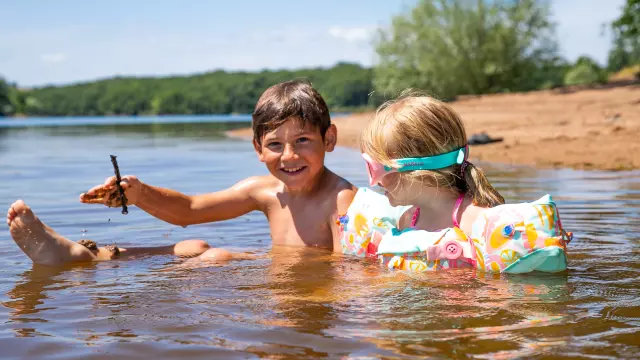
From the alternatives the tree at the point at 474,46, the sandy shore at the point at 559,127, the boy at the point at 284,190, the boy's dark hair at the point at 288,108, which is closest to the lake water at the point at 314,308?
the boy at the point at 284,190

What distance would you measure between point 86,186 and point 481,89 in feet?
69.4

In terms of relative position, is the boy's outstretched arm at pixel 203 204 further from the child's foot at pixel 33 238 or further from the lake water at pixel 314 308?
the child's foot at pixel 33 238

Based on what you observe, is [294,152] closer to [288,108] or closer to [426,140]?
[288,108]

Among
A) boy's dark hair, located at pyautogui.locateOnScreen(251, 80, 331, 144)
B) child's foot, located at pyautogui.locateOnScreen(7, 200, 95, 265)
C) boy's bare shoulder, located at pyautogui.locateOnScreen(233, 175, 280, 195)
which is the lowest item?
child's foot, located at pyautogui.locateOnScreen(7, 200, 95, 265)

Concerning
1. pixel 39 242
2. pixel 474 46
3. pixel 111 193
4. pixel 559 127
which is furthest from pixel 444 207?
pixel 474 46

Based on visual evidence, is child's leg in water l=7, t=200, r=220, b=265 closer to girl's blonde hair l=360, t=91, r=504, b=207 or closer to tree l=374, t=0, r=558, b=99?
girl's blonde hair l=360, t=91, r=504, b=207

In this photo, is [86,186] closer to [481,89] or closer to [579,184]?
[579,184]

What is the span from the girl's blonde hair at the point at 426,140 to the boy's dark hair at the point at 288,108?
624mm

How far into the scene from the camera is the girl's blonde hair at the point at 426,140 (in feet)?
10.5

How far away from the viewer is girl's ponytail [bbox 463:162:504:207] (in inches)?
128

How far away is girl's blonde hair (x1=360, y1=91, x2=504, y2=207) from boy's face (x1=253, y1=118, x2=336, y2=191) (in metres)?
0.61

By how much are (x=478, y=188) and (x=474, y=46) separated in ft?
81.2

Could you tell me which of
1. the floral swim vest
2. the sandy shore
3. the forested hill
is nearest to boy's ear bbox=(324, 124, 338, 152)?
the floral swim vest

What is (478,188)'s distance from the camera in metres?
3.24
